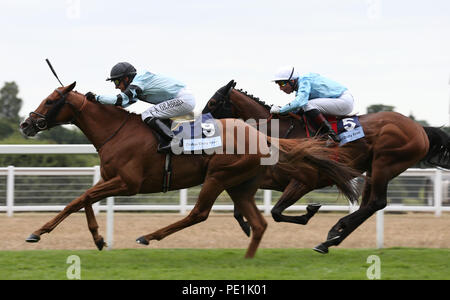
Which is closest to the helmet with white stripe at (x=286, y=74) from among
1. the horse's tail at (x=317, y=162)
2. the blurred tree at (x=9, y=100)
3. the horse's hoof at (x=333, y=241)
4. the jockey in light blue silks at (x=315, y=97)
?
the jockey in light blue silks at (x=315, y=97)

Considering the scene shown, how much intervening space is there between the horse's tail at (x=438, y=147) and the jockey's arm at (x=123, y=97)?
3282 mm

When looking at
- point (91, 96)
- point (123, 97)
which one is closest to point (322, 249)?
point (123, 97)

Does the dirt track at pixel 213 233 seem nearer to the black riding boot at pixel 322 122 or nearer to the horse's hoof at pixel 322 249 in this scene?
the horse's hoof at pixel 322 249

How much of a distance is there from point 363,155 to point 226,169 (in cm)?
164

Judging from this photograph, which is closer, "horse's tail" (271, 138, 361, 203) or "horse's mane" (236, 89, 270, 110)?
"horse's tail" (271, 138, 361, 203)

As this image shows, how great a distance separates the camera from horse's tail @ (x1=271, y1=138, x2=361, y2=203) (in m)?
6.24

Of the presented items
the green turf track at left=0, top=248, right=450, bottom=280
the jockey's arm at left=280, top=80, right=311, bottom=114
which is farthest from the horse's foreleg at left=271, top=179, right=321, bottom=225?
the jockey's arm at left=280, top=80, right=311, bottom=114

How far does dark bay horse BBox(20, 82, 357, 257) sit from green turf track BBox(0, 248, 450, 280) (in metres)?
0.28

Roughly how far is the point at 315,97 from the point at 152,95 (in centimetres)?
173

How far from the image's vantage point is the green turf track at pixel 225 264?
514 cm

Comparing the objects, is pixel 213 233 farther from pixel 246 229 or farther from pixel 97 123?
pixel 97 123

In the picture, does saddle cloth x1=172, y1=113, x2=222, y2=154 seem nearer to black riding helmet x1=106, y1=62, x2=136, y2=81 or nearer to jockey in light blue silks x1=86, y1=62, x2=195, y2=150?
jockey in light blue silks x1=86, y1=62, x2=195, y2=150

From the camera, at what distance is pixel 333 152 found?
6531 millimetres
